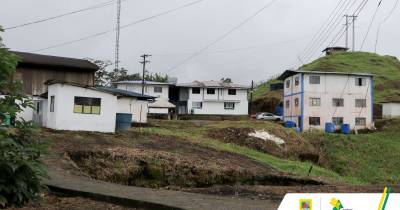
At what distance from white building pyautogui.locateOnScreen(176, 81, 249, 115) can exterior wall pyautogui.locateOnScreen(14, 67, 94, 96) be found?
89.9ft

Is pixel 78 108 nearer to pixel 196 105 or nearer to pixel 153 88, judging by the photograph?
pixel 196 105

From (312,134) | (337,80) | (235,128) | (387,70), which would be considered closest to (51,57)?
(235,128)

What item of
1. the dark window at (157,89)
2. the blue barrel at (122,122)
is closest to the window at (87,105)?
the blue barrel at (122,122)

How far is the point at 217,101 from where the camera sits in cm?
6775

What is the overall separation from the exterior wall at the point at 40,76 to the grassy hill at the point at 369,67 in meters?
45.0

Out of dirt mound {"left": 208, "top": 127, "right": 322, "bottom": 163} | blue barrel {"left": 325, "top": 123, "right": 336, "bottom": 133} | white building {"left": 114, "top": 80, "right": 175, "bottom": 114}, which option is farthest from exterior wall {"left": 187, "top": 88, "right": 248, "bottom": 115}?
dirt mound {"left": 208, "top": 127, "right": 322, "bottom": 163}

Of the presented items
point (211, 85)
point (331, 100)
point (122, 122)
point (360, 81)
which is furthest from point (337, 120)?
point (122, 122)

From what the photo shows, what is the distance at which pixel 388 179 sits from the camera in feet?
109

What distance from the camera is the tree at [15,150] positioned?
7.60m

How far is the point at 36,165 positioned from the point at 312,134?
38.7 metres

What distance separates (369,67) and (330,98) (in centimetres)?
4512

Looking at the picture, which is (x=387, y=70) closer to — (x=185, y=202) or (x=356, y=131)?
(x=356, y=131)

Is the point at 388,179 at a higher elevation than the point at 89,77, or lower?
lower

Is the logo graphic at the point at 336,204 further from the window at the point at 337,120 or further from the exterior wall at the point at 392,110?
the exterior wall at the point at 392,110
